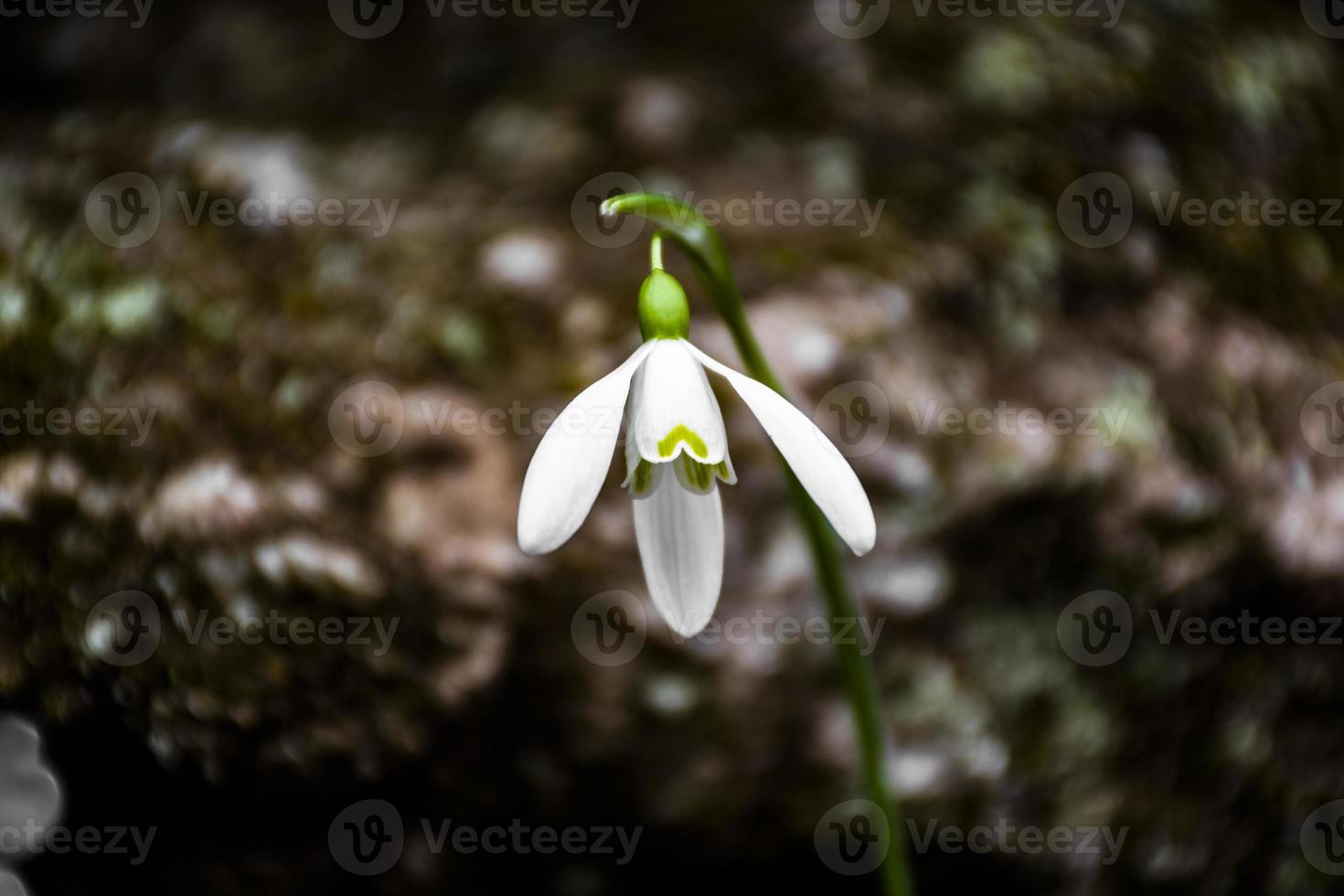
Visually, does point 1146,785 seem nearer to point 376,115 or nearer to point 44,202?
point 376,115

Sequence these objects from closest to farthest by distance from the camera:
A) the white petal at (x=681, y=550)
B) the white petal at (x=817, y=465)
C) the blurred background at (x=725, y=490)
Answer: the white petal at (x=817, y=465), the white petal at (x=681, y=550), the blurred background at (x=725, y=490)

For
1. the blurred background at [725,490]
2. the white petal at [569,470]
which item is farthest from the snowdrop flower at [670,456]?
the blurred background at [725,490]

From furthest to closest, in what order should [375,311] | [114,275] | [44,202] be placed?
[44,202] → [114,275] → [375,311]

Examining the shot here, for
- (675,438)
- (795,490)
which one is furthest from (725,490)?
(675,438)

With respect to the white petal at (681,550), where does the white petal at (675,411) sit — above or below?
above

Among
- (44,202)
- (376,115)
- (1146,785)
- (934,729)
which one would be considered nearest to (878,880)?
(934,729)

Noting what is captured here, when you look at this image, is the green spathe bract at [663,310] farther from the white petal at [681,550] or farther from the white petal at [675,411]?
the white petal at [681,550]

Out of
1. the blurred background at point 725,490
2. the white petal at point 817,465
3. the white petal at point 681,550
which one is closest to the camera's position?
the white petal at point 817,465

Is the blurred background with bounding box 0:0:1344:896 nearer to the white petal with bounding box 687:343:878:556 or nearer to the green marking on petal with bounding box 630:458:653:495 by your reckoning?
the green marking on petal with bounding box 630:458:653:495

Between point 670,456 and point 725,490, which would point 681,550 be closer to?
point 670,456
